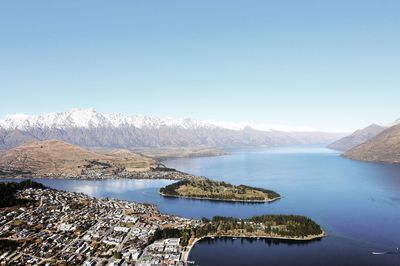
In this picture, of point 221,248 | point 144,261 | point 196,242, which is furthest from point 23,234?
point 221,248

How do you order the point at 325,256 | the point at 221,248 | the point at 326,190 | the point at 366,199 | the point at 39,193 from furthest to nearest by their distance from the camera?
1. the point at 326,190
2. the point at 366,199
3. the point at 39,193
4. the point at 221,248
5. the point at 325,256

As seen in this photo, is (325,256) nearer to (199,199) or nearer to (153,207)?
(153,207)

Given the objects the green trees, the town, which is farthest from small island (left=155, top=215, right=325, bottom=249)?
the town

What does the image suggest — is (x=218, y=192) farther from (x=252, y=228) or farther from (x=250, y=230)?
(x=250, y=230)

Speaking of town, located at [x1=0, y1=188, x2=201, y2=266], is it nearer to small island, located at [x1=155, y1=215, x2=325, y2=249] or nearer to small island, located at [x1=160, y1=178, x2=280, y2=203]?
A: small island, located at [x1=155, y1=215, x2=325, y2=249]

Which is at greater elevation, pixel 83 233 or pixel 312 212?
pixel 312 212

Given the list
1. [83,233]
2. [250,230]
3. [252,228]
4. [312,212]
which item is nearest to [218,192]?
[312,212]
